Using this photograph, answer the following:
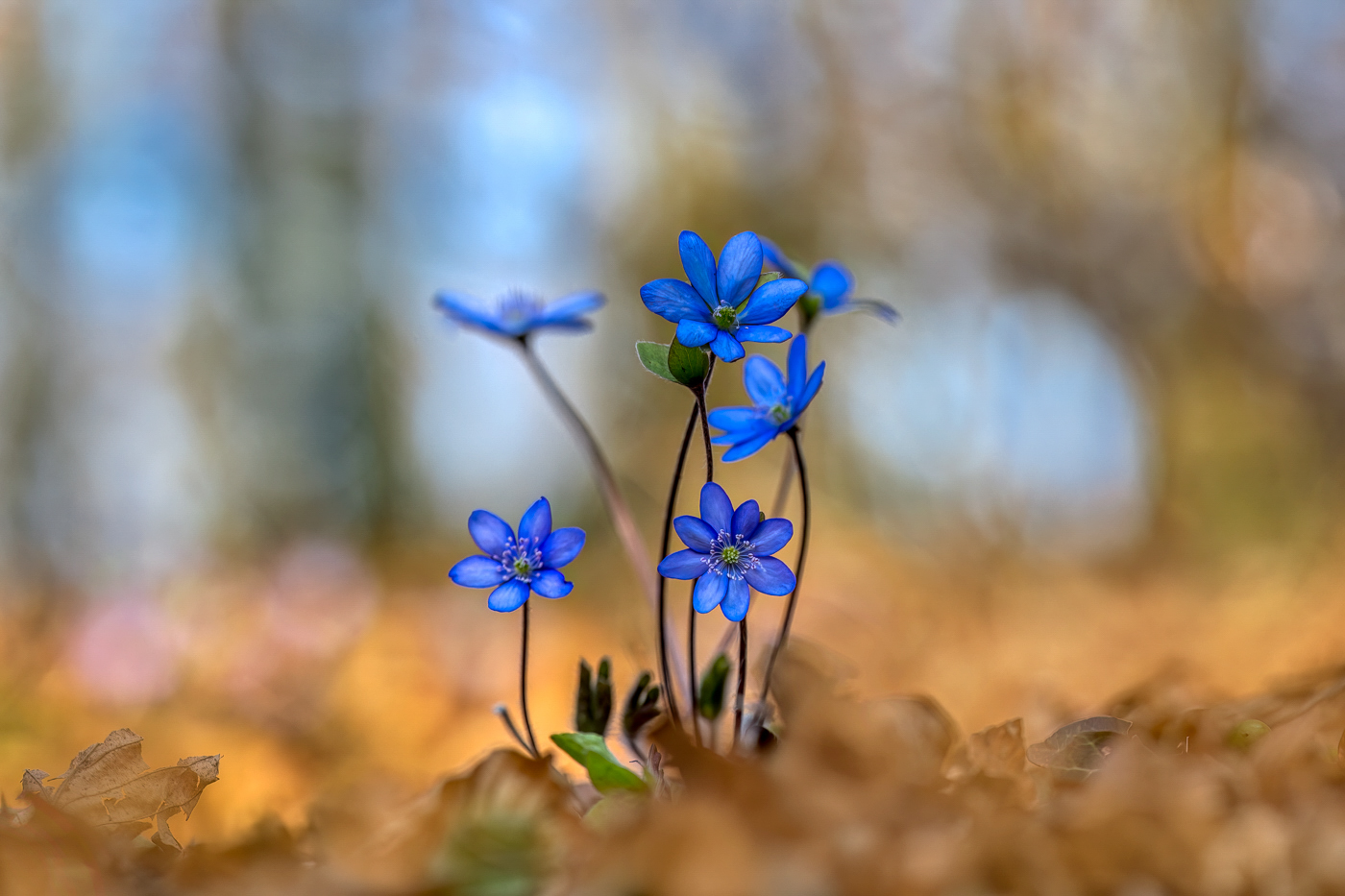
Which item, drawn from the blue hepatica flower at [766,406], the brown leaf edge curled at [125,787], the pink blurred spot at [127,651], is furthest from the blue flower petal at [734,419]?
the pink blurred spot at [127,651]

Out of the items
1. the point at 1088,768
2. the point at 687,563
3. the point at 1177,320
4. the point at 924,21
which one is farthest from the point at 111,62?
the point at 1177,320

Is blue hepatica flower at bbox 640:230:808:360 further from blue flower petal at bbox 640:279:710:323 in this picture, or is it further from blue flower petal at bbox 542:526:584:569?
blue flower petal at bbox 542:526:584:569

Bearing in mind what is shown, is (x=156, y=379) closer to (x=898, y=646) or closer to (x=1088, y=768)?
(x=898, y=646)

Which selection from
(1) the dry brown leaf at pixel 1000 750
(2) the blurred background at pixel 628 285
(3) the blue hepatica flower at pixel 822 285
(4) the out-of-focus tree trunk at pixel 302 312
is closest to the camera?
(1) the dry brown leaf at pixel 1000 750

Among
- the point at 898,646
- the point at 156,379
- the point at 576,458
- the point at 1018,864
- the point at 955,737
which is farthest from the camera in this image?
the point at 576,458

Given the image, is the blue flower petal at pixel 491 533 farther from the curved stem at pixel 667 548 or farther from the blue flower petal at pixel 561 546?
the curved stem at pixel 667 548

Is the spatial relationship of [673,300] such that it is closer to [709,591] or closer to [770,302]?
[770,302]

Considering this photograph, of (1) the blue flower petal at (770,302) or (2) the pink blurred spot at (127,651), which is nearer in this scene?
(1) the blue flower petal at (770,302)
